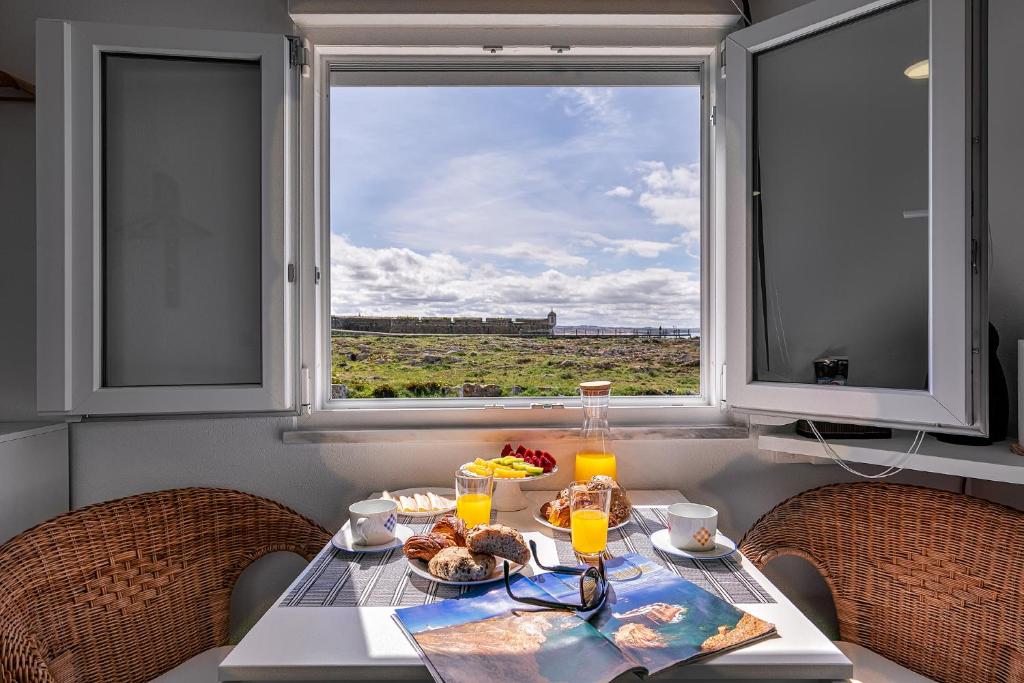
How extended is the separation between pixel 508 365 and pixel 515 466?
0.52m

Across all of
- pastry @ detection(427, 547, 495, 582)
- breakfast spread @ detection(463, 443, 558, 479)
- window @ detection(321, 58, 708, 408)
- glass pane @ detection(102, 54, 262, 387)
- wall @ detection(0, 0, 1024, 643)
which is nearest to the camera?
pastry @ detection(427, 547, 495, 582)

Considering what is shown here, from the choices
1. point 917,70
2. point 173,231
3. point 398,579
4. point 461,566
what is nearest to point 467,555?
point 461,566

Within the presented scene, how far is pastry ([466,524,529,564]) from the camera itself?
1157 mm

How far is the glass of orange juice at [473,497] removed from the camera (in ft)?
4.42

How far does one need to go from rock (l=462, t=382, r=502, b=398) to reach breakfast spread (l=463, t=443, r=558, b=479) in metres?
0.37

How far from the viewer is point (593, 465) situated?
1.60m

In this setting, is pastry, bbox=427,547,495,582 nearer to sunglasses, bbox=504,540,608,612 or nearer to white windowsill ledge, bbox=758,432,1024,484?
sunglasses, bbox=504,540,608,612

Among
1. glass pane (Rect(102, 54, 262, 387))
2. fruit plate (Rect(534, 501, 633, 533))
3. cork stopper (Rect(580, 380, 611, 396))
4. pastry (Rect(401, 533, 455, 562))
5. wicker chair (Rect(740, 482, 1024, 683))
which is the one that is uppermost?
glass pane (Rect(102, 54, 262, 387))

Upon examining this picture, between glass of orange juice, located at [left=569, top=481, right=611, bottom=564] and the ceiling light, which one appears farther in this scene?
the ceiling light

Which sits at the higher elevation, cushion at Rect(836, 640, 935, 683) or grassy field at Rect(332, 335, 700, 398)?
grassy field at Rect(332, 335, 700, 398)

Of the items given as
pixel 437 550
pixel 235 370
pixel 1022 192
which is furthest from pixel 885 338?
pixel 235 370

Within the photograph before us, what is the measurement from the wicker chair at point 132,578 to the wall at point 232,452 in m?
0.20

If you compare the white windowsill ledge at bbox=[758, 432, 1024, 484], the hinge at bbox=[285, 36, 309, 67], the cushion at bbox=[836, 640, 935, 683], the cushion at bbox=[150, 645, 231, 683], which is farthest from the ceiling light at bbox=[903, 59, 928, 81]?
the cushion at bbox=[150, 645, 231, 683]

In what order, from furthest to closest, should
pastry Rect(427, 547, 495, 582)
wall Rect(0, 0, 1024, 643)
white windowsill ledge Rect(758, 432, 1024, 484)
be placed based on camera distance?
1. wall Rect(0, 0, 1024, 643)
2. white windowsill ledge Rect(758, 432, 1024, 484)
3. pastry Rect(427, 547, 495, 582)
